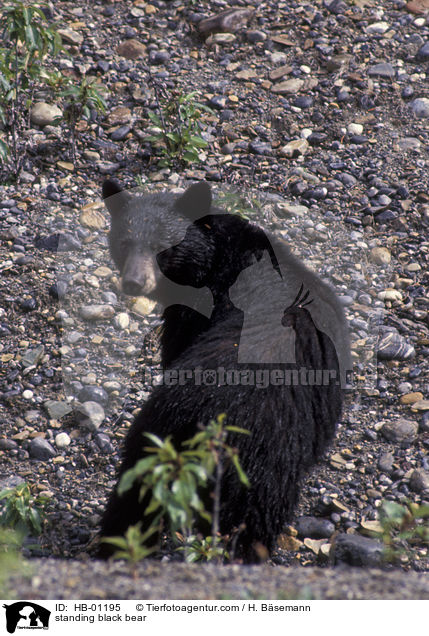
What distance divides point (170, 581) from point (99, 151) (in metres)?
4.45

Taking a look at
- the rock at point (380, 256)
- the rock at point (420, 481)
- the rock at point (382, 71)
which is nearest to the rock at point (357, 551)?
the rock at point (420, 481)

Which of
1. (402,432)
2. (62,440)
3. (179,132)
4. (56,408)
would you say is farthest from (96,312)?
(402,432)

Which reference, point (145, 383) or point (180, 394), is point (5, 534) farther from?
point (145, 383)

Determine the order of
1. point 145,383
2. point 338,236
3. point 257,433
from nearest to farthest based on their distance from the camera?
1. point 257,433
2. point 145,383
3. point 338,236

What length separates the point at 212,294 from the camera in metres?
3.93

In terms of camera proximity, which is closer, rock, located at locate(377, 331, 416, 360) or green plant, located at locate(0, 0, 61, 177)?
rock, located at locate(377, 331, 416, 360)

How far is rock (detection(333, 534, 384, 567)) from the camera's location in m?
3.49

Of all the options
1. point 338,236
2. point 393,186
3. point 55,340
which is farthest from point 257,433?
point 393,186

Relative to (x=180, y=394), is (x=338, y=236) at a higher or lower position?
higher

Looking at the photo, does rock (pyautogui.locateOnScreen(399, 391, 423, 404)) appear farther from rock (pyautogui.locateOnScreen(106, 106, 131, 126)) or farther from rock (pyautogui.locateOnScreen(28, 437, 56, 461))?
rock (pyautogui.locateOnScreen(106, 106, 131, 126))

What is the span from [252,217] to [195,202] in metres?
1.44
